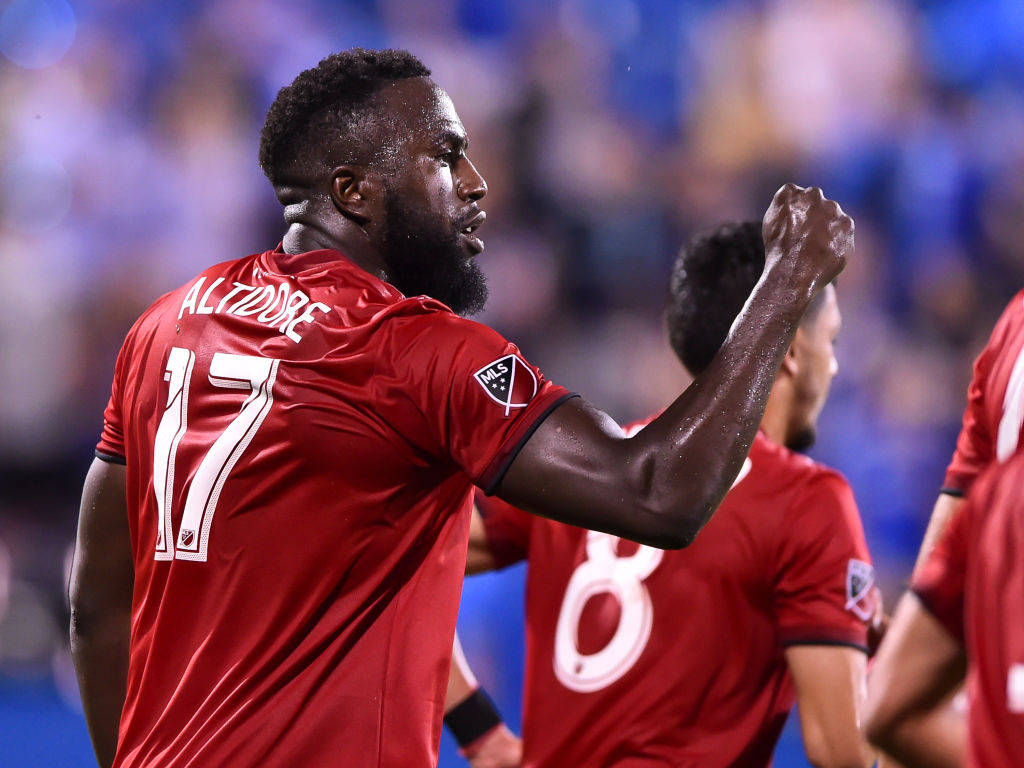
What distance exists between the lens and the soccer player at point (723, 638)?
292 cm

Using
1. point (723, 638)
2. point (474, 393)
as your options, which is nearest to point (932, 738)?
point (474, 393)

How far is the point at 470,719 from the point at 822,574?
1.12m

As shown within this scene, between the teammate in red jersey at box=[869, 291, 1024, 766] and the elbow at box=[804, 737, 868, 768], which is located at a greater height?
the teammate in red jersey at box=[869, 291, 1024, 766]

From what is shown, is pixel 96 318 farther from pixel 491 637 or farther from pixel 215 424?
pixel 215 424

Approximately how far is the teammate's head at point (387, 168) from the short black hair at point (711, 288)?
34.4 inches

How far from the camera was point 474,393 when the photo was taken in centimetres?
215

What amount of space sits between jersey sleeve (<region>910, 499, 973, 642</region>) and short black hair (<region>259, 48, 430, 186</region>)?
4.38ft

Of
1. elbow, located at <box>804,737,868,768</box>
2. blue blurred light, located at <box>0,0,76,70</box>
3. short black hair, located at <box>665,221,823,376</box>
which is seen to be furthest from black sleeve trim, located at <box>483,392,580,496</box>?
blue blurred light, located at <box>0,0,76,70</box>

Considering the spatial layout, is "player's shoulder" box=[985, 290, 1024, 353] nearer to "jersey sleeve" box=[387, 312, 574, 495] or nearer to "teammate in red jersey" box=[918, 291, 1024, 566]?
"teammate in red jersey" box=[918, 291, 1024, 566]

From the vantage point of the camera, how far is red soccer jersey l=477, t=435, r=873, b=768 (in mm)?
2953

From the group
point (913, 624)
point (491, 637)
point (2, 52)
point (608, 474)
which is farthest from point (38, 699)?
point (913, 624)

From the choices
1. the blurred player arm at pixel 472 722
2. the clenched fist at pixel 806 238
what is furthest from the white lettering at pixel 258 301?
the blurred player arm at pixel 472 722

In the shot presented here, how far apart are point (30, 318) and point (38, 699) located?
7.48 feet

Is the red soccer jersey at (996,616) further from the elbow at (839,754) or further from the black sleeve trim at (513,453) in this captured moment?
the elbow at (839,754)
